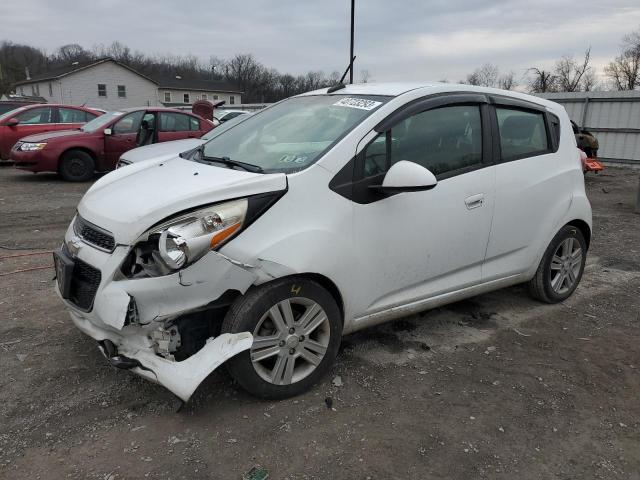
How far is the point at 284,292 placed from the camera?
2781 millimetres

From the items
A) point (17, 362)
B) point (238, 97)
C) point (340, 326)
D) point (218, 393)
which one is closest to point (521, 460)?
point (340, 326)

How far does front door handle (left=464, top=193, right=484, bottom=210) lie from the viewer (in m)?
3.52

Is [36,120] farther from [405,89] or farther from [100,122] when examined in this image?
[405,89]

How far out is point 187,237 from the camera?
255cm

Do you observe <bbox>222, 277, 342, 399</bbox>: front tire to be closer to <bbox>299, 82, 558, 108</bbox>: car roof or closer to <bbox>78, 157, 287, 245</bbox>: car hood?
<bbox>78, 157, 287, 245</bbox>: car hood

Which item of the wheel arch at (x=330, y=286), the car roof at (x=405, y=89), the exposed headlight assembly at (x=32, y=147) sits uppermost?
the car roof at (x=405, y=89)

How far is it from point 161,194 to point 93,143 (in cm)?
899

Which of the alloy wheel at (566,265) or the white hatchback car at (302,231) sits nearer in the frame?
the white hatchback car at (302,231)

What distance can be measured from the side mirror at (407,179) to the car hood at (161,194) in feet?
2.01

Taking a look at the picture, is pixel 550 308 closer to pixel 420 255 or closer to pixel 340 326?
pixel 420 255

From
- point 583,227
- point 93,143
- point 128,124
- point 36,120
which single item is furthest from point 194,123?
point 583,227

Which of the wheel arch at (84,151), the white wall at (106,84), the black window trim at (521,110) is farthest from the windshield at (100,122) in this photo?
the white wall at (106,84)

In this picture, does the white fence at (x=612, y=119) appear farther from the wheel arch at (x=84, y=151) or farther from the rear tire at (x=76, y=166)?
the rear tire at (x=76, y=166)

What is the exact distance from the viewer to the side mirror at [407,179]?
2945 millimetres
